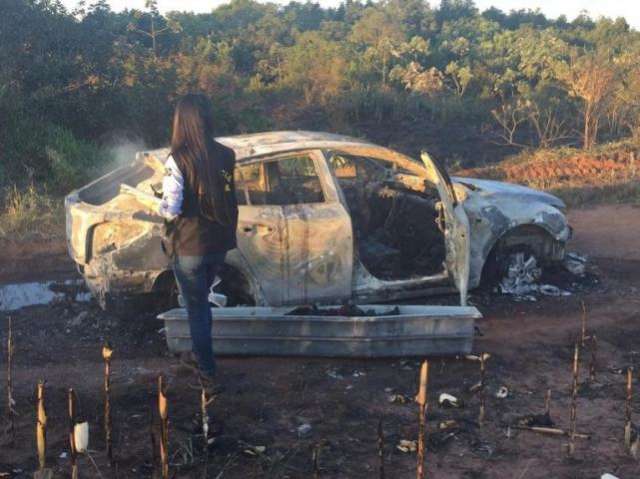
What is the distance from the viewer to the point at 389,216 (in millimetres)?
7758

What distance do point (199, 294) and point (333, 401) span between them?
1109mm

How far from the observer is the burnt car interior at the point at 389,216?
7.30 m

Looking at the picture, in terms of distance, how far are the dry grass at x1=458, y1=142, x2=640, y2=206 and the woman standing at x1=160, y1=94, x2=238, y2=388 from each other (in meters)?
8.78

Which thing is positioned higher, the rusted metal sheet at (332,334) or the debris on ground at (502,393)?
the rusted metal sheet at (332,334)

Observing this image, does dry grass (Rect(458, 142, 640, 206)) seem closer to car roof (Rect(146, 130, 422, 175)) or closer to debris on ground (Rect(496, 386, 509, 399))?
car roof (Rect(146, 130, 422, 175))

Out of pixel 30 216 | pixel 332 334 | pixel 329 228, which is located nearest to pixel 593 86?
pixel 30 216

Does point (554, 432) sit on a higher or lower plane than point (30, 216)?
lower

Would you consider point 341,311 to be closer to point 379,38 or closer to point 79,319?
point 79,319

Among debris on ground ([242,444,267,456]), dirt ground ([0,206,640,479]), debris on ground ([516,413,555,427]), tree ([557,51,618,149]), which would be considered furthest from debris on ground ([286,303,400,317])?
tree ([557,51,618,149])

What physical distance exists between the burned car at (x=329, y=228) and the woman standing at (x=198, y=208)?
3.77 feet

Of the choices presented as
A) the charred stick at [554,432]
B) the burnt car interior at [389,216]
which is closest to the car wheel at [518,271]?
the burnt car interior at [389,216]

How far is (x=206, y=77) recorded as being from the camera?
62.2 ft

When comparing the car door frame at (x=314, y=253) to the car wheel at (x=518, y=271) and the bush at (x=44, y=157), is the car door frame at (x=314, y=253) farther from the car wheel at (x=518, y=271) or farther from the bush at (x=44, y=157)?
the bush at (x=44, y=157)

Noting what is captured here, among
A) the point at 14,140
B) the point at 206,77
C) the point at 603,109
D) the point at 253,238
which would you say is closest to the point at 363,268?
the point at 253,238
